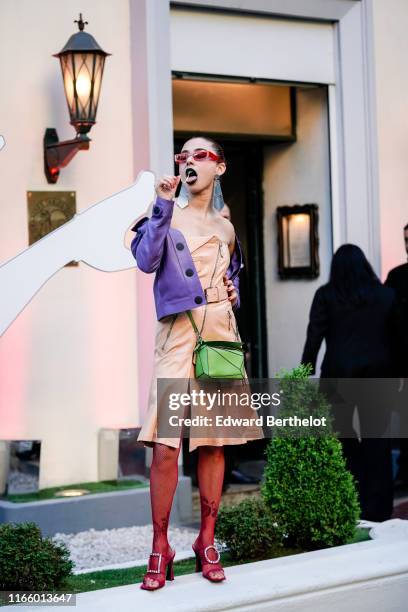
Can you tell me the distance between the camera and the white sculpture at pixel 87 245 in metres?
5.70

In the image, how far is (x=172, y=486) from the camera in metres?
4.70

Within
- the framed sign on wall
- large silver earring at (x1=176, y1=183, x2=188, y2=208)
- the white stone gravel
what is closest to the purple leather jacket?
large silver earring at (x1=176, y1=183, x2=188, y2=208)

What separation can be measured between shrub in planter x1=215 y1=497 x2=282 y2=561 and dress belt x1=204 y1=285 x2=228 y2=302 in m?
1.31

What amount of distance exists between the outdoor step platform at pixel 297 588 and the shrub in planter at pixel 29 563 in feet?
0.78

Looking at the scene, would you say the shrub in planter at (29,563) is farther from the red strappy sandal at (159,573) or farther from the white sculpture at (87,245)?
the white sculpture at (87,245)

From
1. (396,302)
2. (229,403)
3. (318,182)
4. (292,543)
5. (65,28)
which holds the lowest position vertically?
(292,543)

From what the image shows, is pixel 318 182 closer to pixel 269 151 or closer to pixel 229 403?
pixel 269 151

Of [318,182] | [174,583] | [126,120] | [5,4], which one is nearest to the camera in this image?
[174,583]

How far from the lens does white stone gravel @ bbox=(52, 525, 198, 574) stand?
6652 mm

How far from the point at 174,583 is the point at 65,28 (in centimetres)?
434

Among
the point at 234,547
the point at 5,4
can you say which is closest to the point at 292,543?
the point at 234,547

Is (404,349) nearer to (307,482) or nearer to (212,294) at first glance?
(307,482)

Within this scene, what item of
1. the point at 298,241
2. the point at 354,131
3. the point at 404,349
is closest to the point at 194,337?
the point at 404,349

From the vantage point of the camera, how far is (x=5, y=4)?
744 cm
